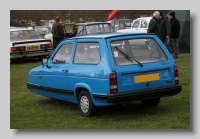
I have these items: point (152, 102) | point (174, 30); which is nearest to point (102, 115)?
point (152, 102)

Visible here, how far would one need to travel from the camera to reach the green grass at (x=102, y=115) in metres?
6.73

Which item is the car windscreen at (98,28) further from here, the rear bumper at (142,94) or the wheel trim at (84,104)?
the rear bumper at (142,94)

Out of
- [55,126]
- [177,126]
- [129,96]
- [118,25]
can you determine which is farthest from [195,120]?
[118,25]

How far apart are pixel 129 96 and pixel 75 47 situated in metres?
1.66

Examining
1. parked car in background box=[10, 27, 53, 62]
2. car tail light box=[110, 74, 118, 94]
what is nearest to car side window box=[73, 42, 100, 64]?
car tail light box=[110, 74, 118, 94]

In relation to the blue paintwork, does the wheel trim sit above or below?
below

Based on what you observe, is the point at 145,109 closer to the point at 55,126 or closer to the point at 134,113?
the point at 134,113

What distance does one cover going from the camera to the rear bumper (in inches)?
258

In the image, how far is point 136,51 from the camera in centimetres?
722

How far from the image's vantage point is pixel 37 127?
6895 millimetres

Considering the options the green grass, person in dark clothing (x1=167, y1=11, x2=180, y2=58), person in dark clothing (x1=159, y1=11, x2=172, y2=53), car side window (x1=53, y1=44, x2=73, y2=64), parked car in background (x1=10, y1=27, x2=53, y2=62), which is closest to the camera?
the green grass

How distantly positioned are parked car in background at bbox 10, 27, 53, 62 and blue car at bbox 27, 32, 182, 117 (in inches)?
367

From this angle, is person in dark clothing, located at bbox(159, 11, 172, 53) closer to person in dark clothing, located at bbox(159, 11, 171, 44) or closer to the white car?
person in dark clothing, located at bbox(159, 11, 171, 44)

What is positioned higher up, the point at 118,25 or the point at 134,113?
the point at 118,25
